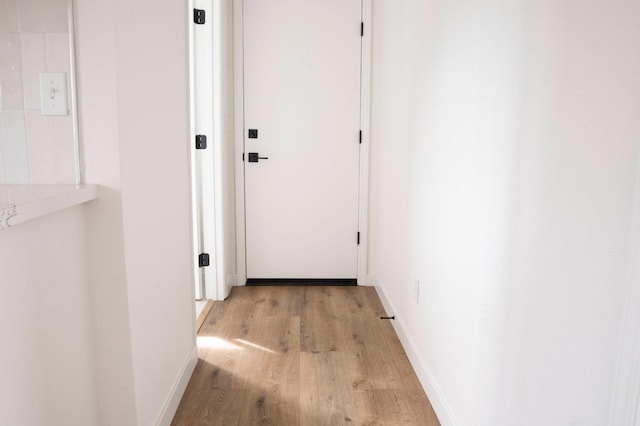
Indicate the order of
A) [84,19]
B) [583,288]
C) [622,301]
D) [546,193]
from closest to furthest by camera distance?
[622,301] < [583,288] < [546,193] < [84,19]

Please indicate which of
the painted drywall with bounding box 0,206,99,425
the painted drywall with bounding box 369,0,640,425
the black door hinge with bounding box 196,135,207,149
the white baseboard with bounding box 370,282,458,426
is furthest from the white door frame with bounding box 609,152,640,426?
the black door hinge with bounding box 196,135,207,149

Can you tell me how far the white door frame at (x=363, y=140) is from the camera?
11.6ft

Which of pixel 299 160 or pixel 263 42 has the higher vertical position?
pixel 263 42

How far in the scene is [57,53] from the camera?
1378 millimetres

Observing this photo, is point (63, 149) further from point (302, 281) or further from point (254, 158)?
point (302, 281)

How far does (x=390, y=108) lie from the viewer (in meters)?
3.07

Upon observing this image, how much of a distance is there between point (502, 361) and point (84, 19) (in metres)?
1.47

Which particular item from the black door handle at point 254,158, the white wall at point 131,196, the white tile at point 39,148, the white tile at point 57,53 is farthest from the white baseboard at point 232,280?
the white tile at point 57,53

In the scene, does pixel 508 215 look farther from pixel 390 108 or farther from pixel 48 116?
pixel 390 108

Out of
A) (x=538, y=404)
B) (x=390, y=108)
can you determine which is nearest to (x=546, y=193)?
(x=538, y=404)

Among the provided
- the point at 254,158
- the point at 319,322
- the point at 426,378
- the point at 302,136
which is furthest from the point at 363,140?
the point at 426,378

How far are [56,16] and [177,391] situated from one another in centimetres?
146

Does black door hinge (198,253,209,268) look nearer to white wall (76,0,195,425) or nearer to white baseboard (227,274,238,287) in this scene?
white baseboard (227,274,238,287)

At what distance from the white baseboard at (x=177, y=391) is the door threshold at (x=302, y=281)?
1339mm
